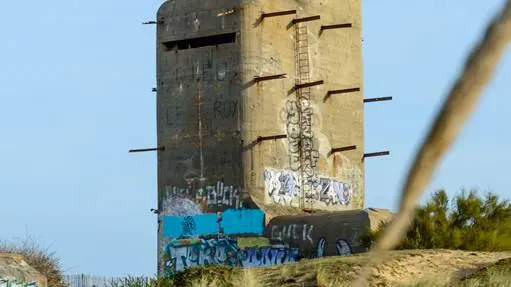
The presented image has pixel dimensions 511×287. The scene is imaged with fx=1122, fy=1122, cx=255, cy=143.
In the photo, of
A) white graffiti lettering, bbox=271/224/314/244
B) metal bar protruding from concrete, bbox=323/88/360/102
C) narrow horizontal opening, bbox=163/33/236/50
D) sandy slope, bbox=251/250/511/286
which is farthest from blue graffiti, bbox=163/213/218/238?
sandy slope, bbox=251/250/511/286

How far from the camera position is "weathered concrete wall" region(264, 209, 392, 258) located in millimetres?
32938

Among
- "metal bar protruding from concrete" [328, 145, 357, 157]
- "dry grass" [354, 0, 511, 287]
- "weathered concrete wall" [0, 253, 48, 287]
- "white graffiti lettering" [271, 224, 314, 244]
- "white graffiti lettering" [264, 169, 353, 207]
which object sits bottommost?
"weathered concrete wall" [0, 253, 48, 287]

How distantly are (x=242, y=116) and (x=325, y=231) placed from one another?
501cm

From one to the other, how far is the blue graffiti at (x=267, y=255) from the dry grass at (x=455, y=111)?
33.0 metres

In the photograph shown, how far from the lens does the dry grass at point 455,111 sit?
984 millimetres

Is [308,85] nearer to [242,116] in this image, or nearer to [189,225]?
[242,116]

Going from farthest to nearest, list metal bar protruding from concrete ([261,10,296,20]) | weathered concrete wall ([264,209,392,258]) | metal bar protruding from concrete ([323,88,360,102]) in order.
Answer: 1. metal bar protruding from concrete ([323,88,360,102])
2. metal bar protruding from concrete ([261,10,296,20])
3. weathered concrete wall ([264,209,392,258])

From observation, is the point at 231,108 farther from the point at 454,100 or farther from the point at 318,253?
the point at 454,100

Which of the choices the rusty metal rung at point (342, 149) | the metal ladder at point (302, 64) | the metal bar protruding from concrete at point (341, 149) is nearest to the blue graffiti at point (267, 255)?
the metal ladder at point (302, 64)

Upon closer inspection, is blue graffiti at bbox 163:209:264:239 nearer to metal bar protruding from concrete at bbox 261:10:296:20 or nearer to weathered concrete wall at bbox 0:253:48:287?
metal bar protruding from concrete at bbox 261:10:296:20

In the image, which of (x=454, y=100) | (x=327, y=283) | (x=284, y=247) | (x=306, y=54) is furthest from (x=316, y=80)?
(x=454, y=100)

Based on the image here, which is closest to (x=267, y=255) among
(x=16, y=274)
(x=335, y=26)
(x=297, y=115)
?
(x=297, y=115)

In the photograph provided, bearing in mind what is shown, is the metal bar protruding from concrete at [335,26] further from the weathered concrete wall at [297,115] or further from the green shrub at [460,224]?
the green shrub at [460,224]

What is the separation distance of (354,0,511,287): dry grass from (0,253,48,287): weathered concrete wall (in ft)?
87.0
